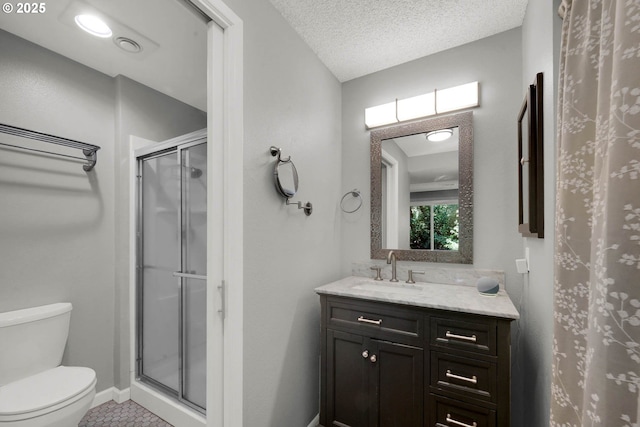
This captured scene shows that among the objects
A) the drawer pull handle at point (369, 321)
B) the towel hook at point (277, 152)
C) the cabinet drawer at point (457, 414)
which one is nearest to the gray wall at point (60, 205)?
the towel hook at point (277, 152)

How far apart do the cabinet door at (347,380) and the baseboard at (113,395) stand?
1.63 metres

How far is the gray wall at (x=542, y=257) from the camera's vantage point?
105 cm

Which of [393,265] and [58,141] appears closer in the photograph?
[58,141]

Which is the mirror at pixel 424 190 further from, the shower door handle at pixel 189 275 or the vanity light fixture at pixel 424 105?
the shower door handle at pixel 189 275

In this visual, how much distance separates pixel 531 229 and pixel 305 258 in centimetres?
124

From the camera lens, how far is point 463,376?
133 cm

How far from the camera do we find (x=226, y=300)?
4.25ft

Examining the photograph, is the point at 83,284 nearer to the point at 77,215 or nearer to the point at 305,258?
the point at 77,215

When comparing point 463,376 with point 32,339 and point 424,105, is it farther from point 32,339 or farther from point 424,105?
point 32,339

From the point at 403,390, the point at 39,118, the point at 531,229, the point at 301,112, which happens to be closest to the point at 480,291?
the point at 531,229

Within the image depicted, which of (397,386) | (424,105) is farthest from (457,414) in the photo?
(424,105)

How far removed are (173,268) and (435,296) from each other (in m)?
1.84

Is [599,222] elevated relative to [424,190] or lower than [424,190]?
lower

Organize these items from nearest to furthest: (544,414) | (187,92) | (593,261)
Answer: (593,261) < (544,414) < (187,92)
